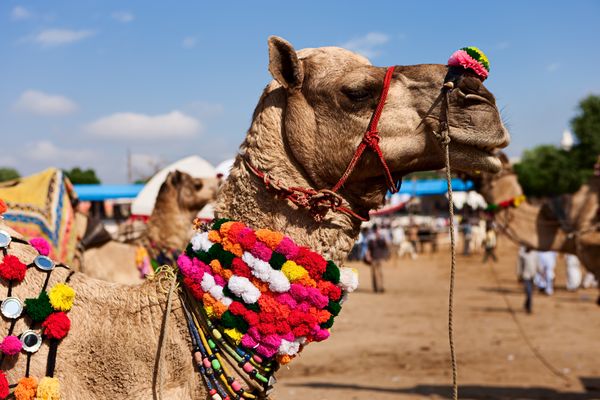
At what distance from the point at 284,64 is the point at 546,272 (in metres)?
16.3

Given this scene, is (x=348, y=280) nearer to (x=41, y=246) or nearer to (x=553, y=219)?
(x=41, y=246)

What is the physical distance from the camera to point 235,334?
2.30 m

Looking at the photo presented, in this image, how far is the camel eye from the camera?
243 cm

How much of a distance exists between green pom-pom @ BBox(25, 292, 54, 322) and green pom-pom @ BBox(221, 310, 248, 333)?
2.04ft

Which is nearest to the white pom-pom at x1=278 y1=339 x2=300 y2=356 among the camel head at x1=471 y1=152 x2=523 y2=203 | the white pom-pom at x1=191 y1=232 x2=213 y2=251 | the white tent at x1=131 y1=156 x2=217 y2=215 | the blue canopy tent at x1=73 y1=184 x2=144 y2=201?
the white pom-pom at x1=191 y1=232 x2=213 y2=251

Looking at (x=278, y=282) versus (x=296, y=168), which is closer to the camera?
(x=278, y=282)

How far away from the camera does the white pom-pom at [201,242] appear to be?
7.88ft

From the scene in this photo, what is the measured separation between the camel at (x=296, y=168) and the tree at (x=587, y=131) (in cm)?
4908

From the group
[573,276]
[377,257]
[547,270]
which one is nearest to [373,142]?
[547,270]

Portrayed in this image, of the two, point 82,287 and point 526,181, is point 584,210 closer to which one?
point 82,287

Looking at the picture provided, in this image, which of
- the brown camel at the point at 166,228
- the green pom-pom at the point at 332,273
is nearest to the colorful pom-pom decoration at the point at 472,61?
the green pom-pom at the point at 332,273

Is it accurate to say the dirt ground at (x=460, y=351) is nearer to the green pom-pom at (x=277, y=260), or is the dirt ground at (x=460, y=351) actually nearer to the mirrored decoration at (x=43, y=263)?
the green pom-pom at (x=277, y=260)

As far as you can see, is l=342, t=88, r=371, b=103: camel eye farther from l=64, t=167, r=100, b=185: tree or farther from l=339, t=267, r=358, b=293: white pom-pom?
l=64, t=167, r=100, b=185: tree

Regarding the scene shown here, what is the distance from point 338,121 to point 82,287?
3.88 ft
